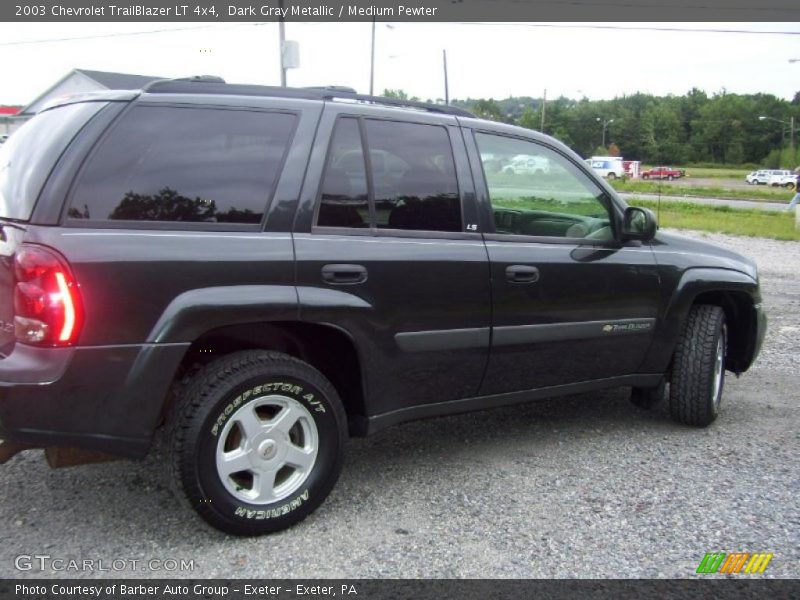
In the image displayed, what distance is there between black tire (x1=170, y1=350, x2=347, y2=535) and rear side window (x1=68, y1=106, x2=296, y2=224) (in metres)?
0.63

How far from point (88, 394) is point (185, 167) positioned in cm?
94

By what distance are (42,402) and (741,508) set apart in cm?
302

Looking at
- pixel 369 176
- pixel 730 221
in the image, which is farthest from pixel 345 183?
pixel 730 221

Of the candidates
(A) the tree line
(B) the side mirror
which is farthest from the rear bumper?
(A) the tree line

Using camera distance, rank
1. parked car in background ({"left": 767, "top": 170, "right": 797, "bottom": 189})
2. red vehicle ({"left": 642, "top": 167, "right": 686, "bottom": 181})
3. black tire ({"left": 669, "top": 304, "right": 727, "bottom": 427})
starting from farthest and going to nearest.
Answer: parked car in background ({"left": 767, "top": 170, "right": 797, "bottom": 189}), red vehicle ({"left": 642, "top": 167, "right": 686, "bottom": 181}), black tire ({"left": 669, "top": 304, "right": 727, "bottom": 427})

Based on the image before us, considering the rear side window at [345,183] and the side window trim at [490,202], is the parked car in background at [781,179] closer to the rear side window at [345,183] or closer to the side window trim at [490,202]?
the side window trim at [490,202]

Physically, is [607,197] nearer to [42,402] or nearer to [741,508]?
[741,508]

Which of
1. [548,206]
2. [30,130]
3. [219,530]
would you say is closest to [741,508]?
[548,206]

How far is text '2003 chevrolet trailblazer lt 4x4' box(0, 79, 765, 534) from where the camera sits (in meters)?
2.70

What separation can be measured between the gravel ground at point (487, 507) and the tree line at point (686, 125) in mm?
67859

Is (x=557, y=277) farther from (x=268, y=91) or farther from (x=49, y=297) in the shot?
(x=49, y=297)

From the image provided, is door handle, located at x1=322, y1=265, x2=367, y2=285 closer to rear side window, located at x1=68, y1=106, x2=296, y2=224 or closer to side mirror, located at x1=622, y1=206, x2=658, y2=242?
rear side window, located at x1=68, y1=106, x2=296, y2=224

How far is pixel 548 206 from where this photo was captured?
4.18m

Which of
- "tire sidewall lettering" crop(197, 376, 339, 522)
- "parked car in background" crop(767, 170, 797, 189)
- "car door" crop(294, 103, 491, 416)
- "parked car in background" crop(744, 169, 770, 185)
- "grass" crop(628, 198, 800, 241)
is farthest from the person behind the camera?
"parked car in background" crop(744, 169, 770, 185)
